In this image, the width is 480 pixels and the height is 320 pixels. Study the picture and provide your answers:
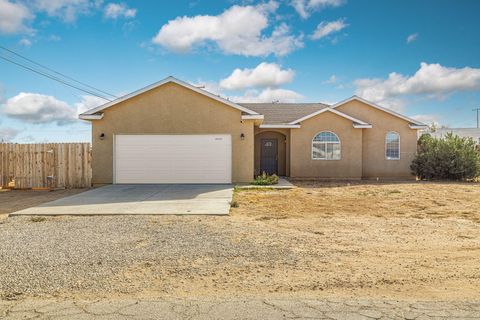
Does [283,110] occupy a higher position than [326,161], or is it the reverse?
[283,110]

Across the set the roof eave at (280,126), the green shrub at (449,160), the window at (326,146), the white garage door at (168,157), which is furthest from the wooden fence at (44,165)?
the green shrub at (449,160)

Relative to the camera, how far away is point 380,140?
19297 mm

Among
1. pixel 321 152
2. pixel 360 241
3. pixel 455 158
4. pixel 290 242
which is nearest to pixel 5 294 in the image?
pixel 290 242

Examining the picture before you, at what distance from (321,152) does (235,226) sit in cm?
1189

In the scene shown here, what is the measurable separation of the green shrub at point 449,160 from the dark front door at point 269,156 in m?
7.81

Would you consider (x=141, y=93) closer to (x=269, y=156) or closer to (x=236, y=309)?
(x=269, y=156)

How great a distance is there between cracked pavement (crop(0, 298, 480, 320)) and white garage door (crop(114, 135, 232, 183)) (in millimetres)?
11314

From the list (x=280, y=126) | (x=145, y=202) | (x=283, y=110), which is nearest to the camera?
→ (x=145, y=202)

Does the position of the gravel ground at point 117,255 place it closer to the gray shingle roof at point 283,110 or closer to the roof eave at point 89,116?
the roof eave at point 89,116

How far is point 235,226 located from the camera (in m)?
7.32

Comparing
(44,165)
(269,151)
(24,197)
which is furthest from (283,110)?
(24,197)

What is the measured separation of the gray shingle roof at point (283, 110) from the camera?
62.4ft

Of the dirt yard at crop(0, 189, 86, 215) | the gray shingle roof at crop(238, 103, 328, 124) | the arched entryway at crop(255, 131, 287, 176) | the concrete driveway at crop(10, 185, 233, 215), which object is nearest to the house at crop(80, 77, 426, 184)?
the concrete driveway at crop(10, 185, 233, 215)

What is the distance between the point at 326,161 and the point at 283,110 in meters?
4.64
